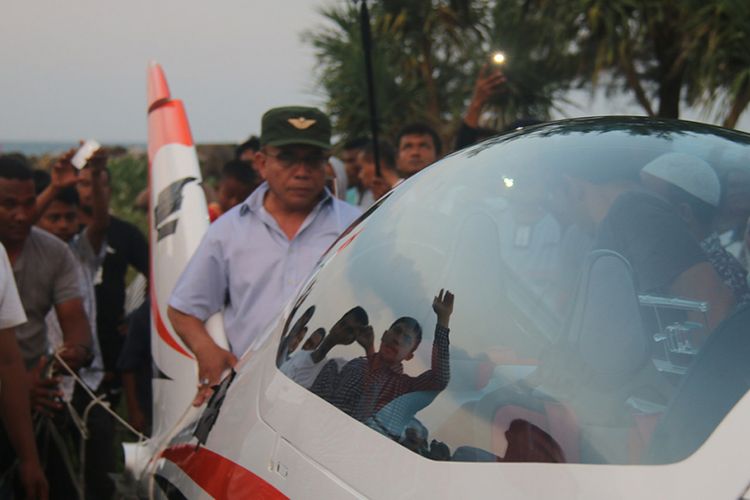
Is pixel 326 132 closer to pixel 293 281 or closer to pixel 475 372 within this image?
pixel 293 281

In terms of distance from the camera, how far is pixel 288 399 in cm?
211

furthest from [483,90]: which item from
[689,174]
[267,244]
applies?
[689,174]

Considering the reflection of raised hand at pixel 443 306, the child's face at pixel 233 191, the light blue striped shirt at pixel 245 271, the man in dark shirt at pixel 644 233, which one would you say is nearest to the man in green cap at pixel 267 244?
the light blue striped shirt at pixel 245 271

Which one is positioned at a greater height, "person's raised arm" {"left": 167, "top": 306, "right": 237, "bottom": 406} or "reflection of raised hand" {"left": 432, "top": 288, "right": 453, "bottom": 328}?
"reflection of raised hand" {"left": 432, "top": 288, "right": 453, "bottom": 328}

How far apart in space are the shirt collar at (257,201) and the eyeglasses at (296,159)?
0.39ft

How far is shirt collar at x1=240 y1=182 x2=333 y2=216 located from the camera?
12.4ft

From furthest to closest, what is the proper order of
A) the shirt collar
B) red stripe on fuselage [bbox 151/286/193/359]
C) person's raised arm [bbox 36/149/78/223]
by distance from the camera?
person's raised arm [bbox 36/149/78/223], red stripe on fuselage [bbox 151/286/193/359], the shirt collar

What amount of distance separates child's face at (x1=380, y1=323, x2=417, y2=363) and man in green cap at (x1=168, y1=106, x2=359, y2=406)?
4.75 ft

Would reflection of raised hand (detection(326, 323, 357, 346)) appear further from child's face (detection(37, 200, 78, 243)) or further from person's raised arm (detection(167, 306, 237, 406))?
child's face (detection(37, 200, 78, 243))

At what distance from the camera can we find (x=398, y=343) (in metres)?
1.89

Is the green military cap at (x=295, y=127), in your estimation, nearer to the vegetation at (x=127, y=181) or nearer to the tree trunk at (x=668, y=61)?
the tree trunk at (x=668, y=61)

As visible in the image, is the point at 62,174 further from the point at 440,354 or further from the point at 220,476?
the point at 440,354

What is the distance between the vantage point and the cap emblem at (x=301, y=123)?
12.7ft

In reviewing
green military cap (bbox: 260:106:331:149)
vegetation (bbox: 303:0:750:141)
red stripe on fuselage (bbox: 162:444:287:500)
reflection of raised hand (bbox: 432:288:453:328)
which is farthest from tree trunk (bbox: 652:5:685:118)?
reflection of raised hand (bbox: 432:288:453:328)
